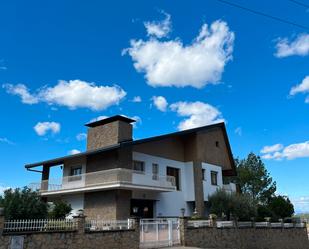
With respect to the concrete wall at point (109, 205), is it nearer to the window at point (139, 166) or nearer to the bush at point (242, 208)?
the window at point (139, 166)

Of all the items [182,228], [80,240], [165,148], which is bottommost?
[80,240]

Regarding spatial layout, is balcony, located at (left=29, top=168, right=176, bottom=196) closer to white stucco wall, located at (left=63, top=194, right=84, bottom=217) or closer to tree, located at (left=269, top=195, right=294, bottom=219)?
white stucco wall, located at (left=63, top=194, right=84, bottom=217)

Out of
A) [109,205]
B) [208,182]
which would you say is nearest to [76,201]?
[109,205]

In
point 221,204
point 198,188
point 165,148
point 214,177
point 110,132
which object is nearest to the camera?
point 110,132

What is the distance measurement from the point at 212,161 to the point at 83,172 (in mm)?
11833

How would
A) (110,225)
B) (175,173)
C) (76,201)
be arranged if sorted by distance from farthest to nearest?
(175,173) → (76,201) → (110,225)

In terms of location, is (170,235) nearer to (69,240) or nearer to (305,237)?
(69,240)

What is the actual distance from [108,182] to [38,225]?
9.13 meters

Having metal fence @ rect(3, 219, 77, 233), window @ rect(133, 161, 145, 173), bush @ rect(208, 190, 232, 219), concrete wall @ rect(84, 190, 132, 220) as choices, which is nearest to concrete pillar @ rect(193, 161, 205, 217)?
bush @ rect(208, 190, 232, 219)

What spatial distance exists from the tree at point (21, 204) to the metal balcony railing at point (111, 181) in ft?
18.1

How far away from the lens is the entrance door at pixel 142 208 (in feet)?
78.2

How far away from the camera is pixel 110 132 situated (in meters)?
25.0

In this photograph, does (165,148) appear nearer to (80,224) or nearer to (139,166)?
(139,166)

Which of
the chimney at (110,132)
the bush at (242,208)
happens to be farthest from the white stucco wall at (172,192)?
the bush at (242,208)
